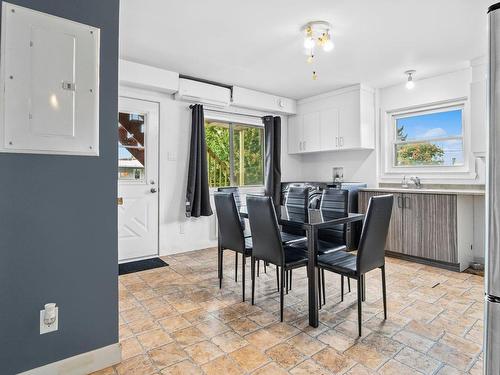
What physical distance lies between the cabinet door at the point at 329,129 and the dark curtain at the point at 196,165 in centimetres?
205

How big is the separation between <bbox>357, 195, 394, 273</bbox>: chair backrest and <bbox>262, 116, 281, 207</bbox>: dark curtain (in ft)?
9.68

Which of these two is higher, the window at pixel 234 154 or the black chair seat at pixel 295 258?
the window at pixel 234 154

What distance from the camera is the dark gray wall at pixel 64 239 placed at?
4.99ft

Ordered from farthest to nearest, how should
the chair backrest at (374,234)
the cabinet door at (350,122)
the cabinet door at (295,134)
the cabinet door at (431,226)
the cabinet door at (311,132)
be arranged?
the cabinet door at (295,134)
the cabinet door at (311,132)
the cabinet door at (350,122)
the cabinet door at (431,226)
the chair backrest at (374,234)

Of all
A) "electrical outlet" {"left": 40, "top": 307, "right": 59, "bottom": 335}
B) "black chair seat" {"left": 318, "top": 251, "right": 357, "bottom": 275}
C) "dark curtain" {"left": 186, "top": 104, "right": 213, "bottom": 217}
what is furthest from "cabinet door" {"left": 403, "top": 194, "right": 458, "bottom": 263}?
"electrical outlet" {"left": 40, "top": 307, "right": 59, "bottom": 335}

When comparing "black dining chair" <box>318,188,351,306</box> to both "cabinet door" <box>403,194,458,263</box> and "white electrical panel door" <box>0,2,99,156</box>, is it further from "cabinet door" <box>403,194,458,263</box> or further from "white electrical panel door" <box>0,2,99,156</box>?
"white electrical panel door" <box>0,2,99,156</box>

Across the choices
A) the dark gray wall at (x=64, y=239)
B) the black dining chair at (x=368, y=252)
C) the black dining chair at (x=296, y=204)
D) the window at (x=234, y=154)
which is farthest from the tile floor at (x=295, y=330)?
the window at (x=234, y=154)

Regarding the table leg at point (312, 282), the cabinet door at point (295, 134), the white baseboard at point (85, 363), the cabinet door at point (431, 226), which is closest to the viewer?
the white baseboard at point (85, 363)

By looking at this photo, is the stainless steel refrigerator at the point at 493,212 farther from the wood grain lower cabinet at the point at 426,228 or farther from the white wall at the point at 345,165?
the white wall at the point at 345,165

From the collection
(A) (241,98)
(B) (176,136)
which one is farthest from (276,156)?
(B) (176,136)

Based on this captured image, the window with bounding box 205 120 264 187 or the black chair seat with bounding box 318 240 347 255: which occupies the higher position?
the window with bounding box 205 120 264 187

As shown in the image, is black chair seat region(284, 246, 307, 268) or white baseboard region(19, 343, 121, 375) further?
black chair seat region(284, 246, 307, 268)

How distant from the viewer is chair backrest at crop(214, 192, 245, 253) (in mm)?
2730

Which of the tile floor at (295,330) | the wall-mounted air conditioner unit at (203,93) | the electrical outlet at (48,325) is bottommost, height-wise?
the tile floor at (295,330)
